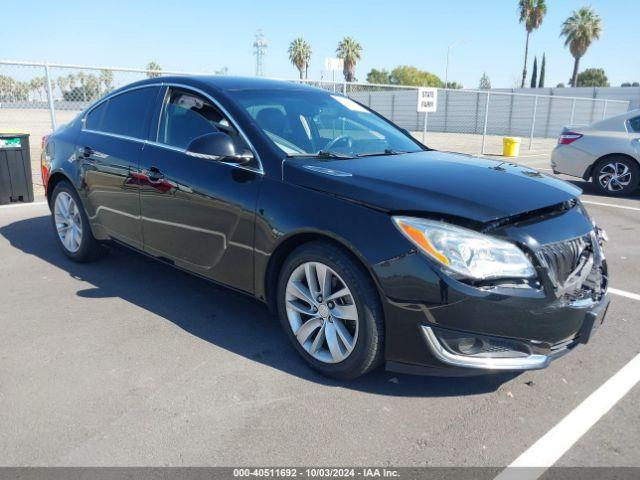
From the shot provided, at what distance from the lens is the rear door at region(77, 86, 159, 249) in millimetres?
4051

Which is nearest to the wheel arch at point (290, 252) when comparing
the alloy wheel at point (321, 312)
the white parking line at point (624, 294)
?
the alloy wheel at point (321, 312)

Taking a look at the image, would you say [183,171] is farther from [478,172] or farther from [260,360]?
[478,172]

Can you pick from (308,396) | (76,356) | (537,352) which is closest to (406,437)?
(308,396)

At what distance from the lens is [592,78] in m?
86.7

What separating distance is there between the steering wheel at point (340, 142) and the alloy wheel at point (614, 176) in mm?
7366

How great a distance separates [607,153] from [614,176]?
423mm

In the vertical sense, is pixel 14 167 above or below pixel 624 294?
above

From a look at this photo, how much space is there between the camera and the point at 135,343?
3416 millimetres

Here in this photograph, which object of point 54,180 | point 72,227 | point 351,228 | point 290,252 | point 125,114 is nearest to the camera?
point 351,228

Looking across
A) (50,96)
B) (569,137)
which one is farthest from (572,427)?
(50,96)

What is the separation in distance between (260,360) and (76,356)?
110cm

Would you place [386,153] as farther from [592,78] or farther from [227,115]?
Answer: [592,78]

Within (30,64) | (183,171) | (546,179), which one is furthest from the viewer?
(30,64)

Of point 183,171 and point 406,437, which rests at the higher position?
point 183,171
